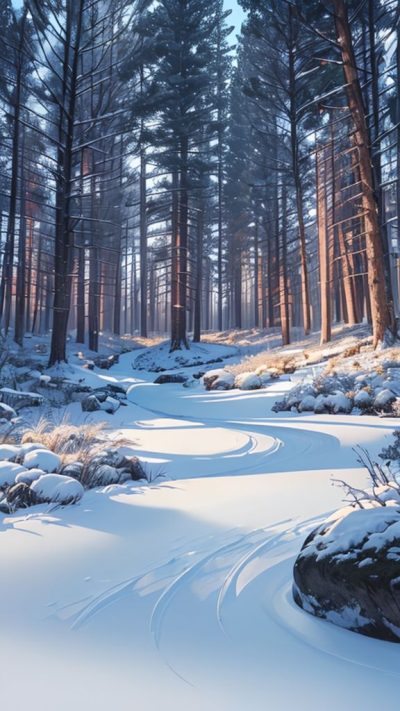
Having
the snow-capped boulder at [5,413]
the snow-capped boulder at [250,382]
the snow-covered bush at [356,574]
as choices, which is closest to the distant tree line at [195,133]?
the snow-capped boulder at [250,382]

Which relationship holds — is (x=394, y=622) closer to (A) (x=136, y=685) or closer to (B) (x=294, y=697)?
(B) (x=294, y=697)

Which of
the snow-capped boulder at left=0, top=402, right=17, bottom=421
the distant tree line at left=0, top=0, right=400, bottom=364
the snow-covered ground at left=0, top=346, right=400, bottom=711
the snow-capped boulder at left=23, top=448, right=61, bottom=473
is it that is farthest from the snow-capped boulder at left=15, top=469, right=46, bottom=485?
the distant tree line at left=0, top=0, right=400, bottom=364

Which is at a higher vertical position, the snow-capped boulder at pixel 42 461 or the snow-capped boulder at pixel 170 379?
the snow-capped boulder at pixel 170 379

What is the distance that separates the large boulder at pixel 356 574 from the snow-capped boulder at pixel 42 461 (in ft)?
9.32

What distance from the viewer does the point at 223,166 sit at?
34.5 metres

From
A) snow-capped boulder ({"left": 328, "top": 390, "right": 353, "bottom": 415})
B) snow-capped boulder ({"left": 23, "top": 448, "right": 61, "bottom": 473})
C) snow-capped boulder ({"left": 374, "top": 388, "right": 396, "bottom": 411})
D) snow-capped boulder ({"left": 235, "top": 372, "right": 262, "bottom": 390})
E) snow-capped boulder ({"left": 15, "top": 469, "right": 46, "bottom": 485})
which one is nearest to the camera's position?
snow-capped boulder ({"left": 15, "top": 469, "right": 46, "bottom": 485})

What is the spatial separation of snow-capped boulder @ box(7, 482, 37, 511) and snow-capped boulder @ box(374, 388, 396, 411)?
20.1ft

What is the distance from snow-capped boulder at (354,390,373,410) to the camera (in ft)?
27.5

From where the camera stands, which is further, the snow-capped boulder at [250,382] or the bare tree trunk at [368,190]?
the snow-capped boulder at [250,382]

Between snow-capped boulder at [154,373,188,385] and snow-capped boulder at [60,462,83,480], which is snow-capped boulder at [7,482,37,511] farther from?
snow-capped boulder at [154,373,188,385]

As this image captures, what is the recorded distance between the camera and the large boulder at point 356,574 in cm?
189

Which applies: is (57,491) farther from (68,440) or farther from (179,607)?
(179,607)

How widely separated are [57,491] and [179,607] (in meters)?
2.03

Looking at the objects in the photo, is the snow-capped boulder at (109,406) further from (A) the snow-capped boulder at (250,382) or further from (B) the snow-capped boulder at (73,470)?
(B) the snow-capped boulder at (73,470)
